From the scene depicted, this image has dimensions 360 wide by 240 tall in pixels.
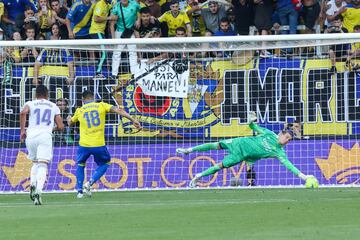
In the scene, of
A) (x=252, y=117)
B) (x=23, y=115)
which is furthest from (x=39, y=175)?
(x=252, y=117)

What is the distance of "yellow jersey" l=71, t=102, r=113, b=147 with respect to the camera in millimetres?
21609

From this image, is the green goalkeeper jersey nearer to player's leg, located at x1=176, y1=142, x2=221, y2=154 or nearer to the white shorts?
player's leg, located at x1=176, y1=142, x2=221, y2=154

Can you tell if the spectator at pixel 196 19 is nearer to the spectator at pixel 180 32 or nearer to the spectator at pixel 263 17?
the spectator at pixel 180 32

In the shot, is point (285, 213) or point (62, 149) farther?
point (62, 149)

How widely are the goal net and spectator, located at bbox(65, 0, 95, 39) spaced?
2314mm

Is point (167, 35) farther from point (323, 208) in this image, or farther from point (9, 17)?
point (323, 208)

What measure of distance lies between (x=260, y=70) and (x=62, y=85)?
14.1 feet

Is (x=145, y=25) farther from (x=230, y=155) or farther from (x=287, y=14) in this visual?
(x=230, y=155)

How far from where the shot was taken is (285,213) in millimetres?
15922

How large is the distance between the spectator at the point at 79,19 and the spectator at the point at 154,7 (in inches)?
56.9

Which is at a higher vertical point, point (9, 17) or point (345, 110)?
point (9, 17)

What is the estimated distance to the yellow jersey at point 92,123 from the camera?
2161cm

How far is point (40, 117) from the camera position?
779 inches

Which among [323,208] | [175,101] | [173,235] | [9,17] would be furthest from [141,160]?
[173,235]
